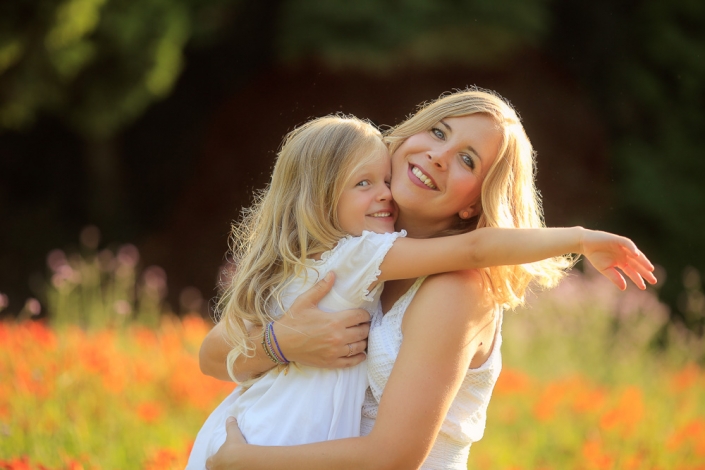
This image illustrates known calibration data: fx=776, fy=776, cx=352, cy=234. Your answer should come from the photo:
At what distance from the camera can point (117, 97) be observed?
22.5 feet

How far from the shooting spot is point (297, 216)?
2.22 m

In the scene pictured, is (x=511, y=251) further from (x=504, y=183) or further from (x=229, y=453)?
(x=229, y=453)

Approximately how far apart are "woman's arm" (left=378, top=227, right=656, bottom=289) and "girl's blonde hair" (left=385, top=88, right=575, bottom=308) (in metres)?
0.19

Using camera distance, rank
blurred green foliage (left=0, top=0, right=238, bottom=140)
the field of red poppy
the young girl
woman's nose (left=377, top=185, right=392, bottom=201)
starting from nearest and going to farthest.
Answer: the young girl < woman's nose (left=377, top=185, right=392, bottom=201) < the field of red poppy < blurred green foliage (left=0, top=0, right=238, bottom=140)

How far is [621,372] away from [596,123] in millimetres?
5131

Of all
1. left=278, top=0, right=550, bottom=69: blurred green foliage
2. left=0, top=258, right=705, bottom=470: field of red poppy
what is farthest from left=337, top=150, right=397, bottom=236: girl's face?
left=278, top=0, right=550, bottom=69: blurred green foliage

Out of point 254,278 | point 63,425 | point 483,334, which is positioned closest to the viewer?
point 483,334

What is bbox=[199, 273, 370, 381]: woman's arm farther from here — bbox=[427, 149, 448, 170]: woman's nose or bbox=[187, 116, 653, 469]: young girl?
bbox=[427, 149, 448, 170]: woman's nose

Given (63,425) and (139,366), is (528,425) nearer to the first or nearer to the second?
(139,366)

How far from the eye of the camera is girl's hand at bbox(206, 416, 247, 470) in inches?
79.6

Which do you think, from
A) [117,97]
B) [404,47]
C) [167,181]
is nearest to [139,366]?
A: [117,97]

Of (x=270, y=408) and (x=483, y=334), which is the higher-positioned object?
(x=483, y=334)

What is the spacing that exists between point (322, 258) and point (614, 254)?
2.53 feet

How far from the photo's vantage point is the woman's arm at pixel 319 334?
81.3 inches
